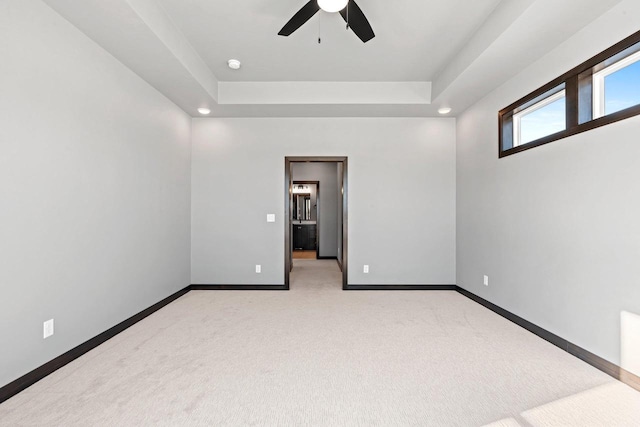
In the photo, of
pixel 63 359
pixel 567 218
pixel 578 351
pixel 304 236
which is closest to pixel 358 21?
pixel 567 218

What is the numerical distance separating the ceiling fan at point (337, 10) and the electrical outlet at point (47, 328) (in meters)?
2.73

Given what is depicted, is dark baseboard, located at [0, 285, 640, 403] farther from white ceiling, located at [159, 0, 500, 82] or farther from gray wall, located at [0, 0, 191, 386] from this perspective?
white ceiling, located at [159, 0, 500, 82]

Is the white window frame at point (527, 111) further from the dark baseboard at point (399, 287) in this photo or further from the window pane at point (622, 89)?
the dark baseboard at point (399, 287)

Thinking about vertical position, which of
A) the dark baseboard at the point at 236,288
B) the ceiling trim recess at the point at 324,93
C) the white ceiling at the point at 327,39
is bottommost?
the dark baseboard at the point at 236,288

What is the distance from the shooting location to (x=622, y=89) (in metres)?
2.07

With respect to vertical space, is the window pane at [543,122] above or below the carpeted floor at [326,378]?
above

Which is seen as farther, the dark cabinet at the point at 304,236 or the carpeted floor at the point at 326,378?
the dark cabinet at the point at 304,236

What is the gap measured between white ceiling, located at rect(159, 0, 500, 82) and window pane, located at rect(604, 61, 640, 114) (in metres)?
1.06

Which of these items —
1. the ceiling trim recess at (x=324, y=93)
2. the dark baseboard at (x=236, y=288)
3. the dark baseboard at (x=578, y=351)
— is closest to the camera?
the dark baseboard at (x=578, y=351)

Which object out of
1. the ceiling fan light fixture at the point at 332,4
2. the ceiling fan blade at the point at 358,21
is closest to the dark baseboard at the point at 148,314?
the ceiling fan blade at the point at 358,21

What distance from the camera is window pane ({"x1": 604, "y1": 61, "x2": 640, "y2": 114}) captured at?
6.48ft

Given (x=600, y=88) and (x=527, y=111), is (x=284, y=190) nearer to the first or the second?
(x=527, y=111)

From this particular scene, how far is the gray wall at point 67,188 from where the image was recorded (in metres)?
1.83

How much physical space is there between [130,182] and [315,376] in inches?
102
